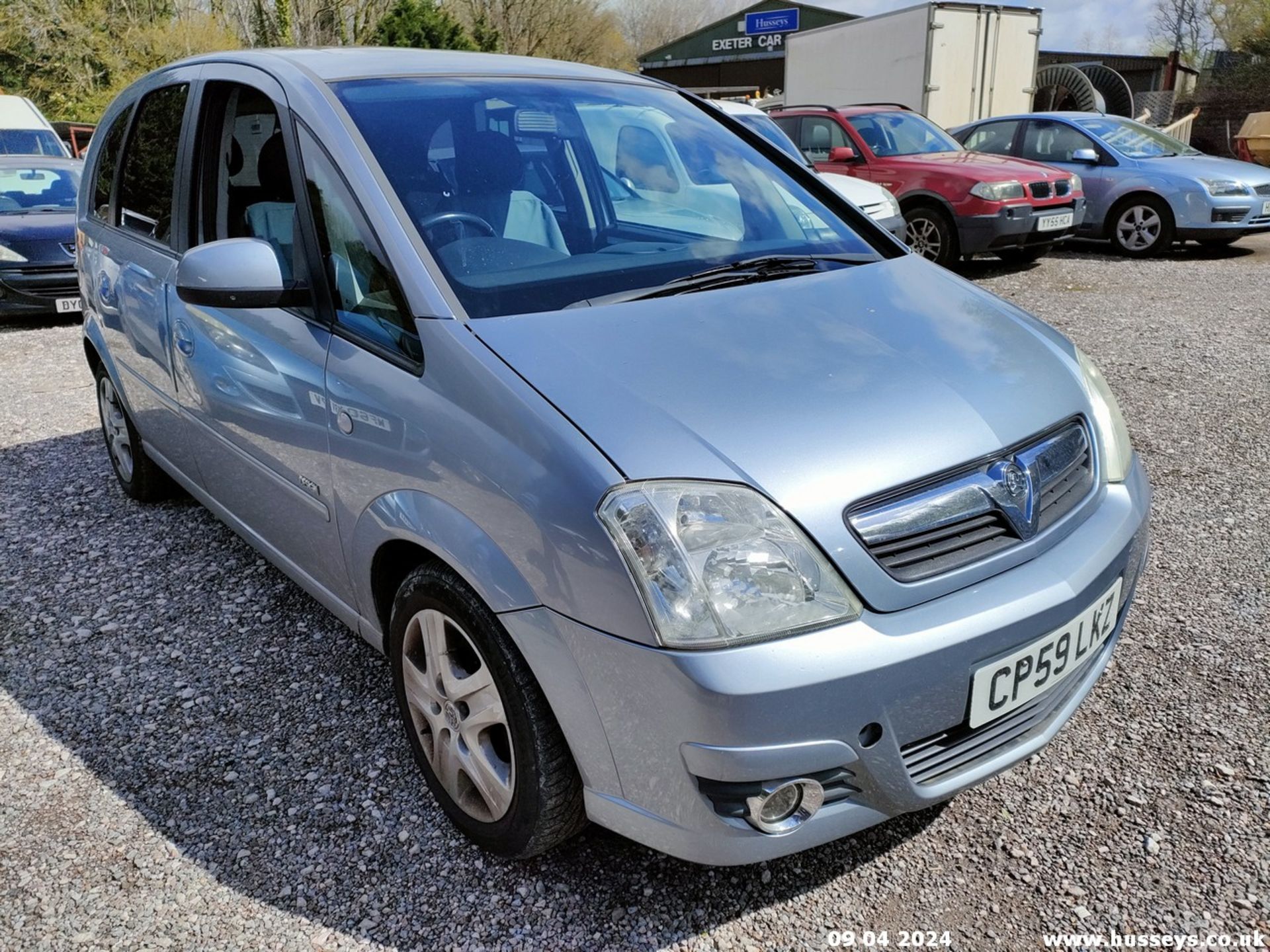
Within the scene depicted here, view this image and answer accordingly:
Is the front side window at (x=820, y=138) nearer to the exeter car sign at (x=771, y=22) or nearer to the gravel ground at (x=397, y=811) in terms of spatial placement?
the gravel ground at (x=397, y=811)

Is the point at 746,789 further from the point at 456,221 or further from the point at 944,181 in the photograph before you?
the point at 944,181

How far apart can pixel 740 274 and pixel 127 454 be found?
312 cm

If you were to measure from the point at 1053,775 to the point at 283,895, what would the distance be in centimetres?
182

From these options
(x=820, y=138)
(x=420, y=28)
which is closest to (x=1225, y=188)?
(x=820, y=138)

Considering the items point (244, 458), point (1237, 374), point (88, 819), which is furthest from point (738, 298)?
point (1237, 374)

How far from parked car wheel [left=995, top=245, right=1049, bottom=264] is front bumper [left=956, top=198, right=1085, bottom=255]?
0.46 m

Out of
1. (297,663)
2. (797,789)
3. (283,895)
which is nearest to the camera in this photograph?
(797,789)

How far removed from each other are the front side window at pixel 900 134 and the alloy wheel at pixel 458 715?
30.2ft

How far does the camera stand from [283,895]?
2217mm

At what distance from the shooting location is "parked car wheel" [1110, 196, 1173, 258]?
10227 millimetres

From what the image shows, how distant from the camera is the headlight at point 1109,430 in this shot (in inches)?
90.9

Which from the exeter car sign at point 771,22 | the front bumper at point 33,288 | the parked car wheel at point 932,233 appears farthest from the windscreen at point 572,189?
the exeter car sign at point 771,22

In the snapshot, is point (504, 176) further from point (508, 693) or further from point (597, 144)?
point (508, 693)

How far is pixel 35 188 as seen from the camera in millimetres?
9766
